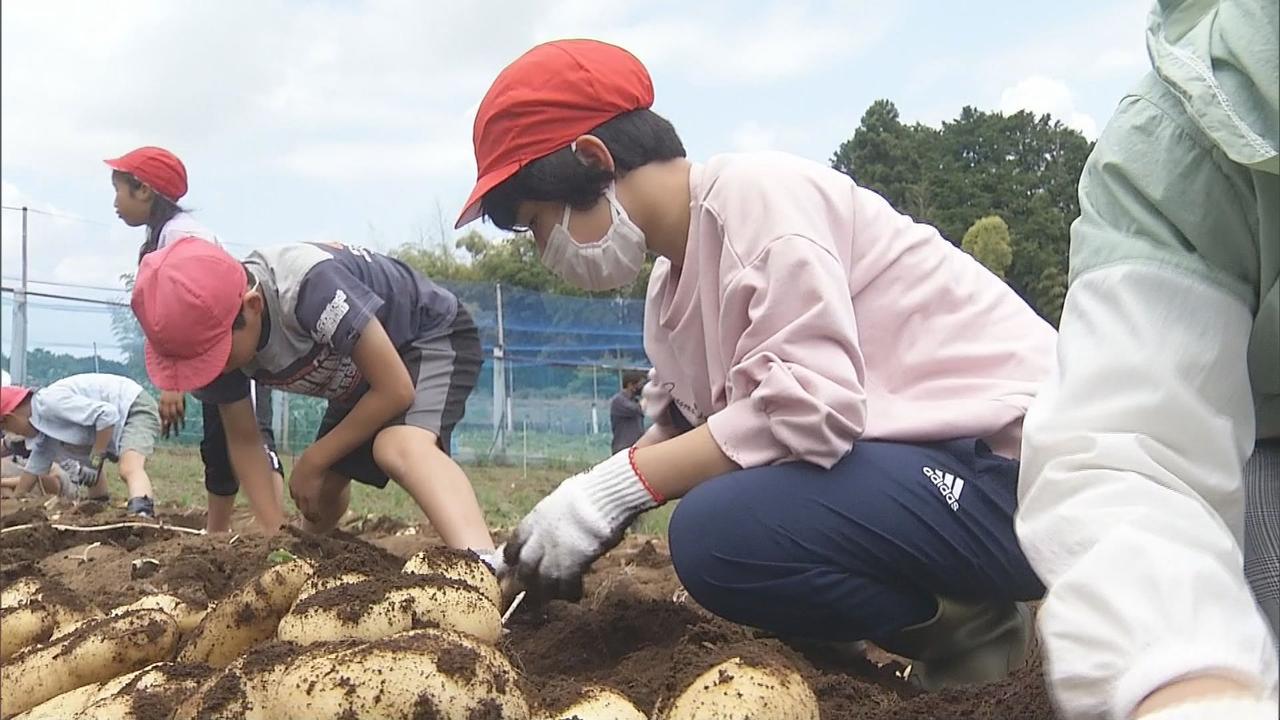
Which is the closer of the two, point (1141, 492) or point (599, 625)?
point (1141, 492)

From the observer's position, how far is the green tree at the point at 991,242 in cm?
332

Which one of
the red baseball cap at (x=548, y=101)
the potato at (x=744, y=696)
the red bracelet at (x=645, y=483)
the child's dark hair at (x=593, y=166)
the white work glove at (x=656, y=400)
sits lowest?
the potato at (x=744, y=696)

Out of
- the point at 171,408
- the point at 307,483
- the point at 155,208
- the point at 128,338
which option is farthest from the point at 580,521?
the point at 128,338

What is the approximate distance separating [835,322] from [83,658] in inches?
44.3

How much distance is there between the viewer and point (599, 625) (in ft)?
5.76

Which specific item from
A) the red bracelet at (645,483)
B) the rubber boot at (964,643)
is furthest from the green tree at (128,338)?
the rubber boot at (964,643)

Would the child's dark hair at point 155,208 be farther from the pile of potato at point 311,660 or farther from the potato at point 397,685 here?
the potato at point 397,685

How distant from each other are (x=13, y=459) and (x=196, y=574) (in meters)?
5.86

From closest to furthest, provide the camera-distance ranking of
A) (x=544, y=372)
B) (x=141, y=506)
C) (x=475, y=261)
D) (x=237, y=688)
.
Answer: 1. (x=237, y=688)
2. (x=141, y=506)
3. (x=544, y=372)
4. (x=475, y=261)

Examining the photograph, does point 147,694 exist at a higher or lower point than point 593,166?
lower

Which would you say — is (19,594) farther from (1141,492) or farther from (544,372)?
(544,372)

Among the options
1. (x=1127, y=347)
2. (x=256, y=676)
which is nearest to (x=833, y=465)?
(x=1127, y=347)

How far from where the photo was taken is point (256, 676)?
120cm

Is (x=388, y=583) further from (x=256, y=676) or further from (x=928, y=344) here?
(x=928, y=344)
